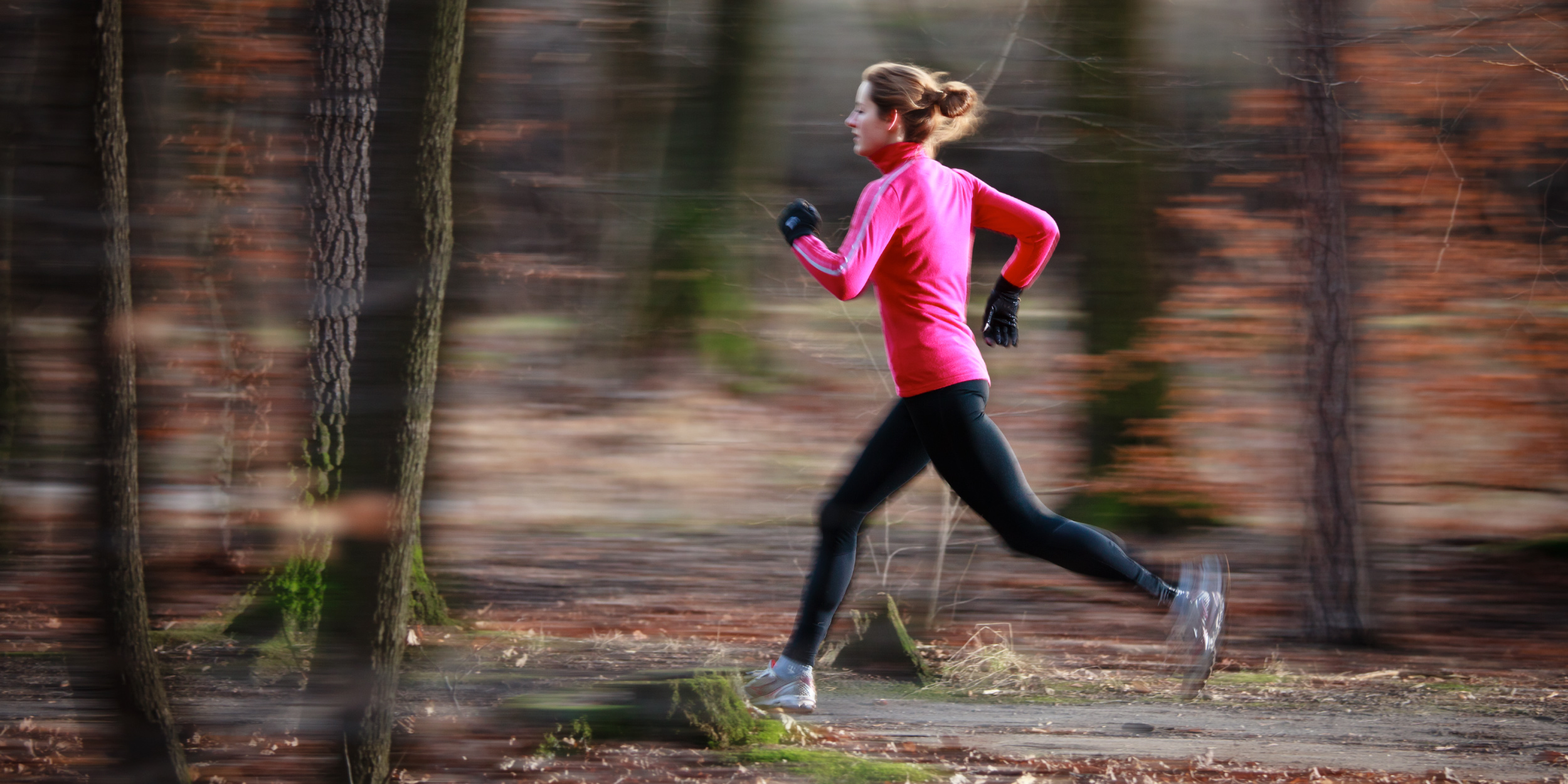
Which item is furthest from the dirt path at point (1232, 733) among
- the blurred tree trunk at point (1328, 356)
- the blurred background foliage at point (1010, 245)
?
the blurred tree trunk at point (1328, 356)

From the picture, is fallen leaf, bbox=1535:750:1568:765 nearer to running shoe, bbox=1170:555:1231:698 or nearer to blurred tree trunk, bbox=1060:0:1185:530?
running shoe, bbox=1170:555:1231:698

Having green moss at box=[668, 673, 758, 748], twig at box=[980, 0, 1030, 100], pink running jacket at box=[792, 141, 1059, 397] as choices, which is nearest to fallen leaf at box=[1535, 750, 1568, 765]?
pink running jacket at box=[792, 141, 1059, 397]

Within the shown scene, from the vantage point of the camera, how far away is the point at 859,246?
10.8ft

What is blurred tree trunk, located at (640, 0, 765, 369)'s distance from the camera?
849cm

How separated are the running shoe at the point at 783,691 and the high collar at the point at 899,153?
63.0 inches

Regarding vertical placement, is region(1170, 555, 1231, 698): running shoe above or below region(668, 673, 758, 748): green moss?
above

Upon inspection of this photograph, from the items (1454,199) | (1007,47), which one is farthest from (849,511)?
(1454,199)

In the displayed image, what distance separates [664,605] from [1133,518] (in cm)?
280

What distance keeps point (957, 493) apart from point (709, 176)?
542 centimetres

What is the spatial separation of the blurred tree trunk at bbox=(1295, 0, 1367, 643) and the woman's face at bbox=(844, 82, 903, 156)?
3.72 meters

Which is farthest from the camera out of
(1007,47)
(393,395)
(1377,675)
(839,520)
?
(1007,47)

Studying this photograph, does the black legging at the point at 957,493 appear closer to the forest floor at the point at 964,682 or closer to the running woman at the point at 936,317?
the running woman at the point at 936,317

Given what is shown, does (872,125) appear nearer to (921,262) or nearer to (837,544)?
(921,262)

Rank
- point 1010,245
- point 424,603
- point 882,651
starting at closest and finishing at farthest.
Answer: point 882,651, point 424,603, point 1010,245
